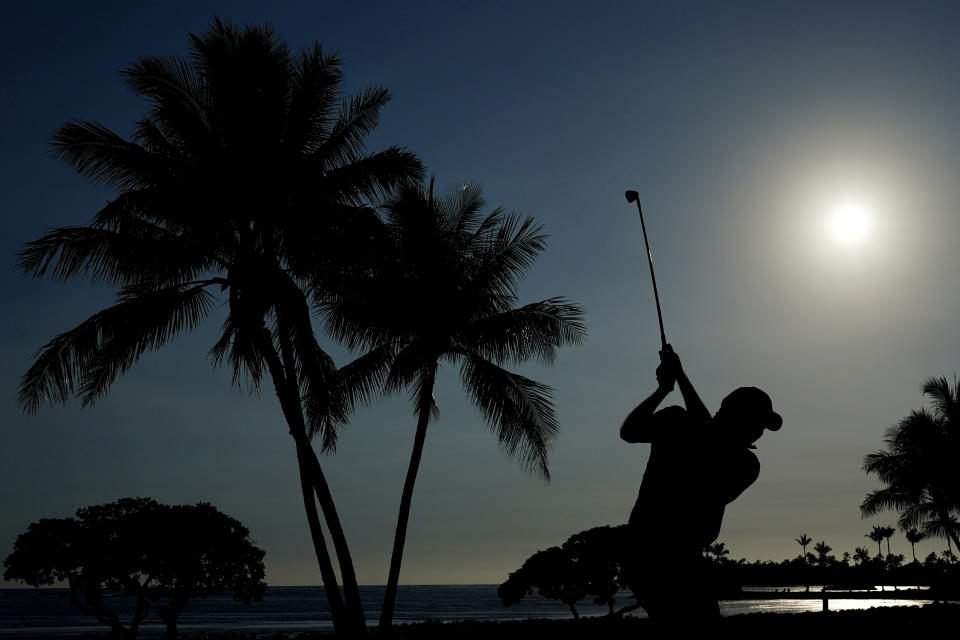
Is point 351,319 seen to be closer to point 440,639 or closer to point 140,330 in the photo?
point 140,330

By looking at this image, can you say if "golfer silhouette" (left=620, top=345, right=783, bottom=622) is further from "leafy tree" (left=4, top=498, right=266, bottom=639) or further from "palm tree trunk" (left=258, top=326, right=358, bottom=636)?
"leafy tree" (left=4, top=498, right=266, bottom=639)

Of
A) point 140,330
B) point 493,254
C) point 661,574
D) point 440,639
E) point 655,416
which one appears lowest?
point 440,639

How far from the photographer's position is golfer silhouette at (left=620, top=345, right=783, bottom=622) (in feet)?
12.3

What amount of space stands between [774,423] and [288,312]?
12623mm

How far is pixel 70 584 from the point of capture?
29.9 meters

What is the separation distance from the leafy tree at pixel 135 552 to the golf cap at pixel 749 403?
28773mm

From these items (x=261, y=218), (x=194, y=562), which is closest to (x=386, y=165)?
(x=261, y=218)

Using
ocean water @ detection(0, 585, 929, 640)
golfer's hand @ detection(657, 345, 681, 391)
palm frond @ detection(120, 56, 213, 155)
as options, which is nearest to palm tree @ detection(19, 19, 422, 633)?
palm frond @ detection(120, 56, 213, 155)

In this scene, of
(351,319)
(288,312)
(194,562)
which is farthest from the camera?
(194,562)

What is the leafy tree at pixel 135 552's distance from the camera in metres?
29.6

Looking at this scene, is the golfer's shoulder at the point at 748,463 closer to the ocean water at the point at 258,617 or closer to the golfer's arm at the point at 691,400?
the golfer's arm at the point at 691,400

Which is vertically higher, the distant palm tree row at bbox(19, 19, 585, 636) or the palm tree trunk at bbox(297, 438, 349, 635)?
the distant palm tree row at bbox(19, 19, 585, 636)

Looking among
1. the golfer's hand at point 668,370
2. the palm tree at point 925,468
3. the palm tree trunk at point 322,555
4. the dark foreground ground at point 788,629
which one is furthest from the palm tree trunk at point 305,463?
the palm tree at point 925,468

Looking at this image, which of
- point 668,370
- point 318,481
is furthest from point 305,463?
point 668,370
